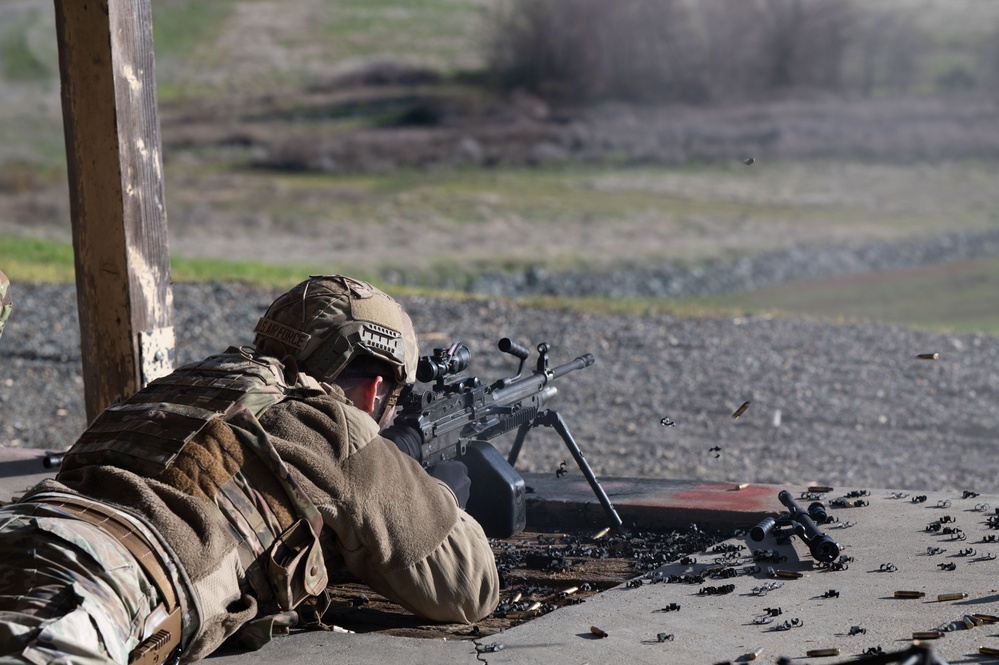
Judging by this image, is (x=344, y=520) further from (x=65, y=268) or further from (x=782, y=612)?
(x=65, y=268)

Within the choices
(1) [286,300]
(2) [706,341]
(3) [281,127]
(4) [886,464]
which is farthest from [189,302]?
(3) [281,127]

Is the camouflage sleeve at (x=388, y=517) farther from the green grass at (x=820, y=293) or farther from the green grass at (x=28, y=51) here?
the green grass at (x=28, y=51)

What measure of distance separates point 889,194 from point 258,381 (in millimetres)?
26349

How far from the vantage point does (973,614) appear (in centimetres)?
340

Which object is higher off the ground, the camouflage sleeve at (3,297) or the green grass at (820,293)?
the camouflage sleeve at (3,297)

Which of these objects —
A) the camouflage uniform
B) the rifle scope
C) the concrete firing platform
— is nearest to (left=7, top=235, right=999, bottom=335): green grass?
the rifle scope

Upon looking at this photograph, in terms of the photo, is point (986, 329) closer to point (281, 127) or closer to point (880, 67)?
point (281, 127)

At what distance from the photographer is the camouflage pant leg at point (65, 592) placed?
2463 millimetres

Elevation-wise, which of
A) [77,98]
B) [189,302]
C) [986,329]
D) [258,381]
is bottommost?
[986,329]

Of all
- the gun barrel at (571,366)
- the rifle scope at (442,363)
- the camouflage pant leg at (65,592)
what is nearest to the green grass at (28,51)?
the gun barrel at (571,366)

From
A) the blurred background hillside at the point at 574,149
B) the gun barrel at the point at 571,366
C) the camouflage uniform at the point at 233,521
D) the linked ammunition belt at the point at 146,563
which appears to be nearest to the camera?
the camouflage uniform at the point at 233,521

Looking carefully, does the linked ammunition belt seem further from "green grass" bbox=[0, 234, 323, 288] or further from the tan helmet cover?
"green grass" bbox=[0, 234, 323, 288]

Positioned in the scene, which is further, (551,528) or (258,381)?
(551,528)

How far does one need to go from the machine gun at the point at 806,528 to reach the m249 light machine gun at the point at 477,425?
2.44 feet
